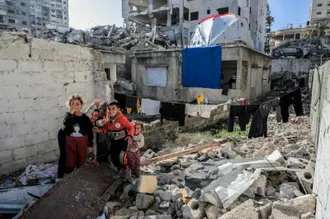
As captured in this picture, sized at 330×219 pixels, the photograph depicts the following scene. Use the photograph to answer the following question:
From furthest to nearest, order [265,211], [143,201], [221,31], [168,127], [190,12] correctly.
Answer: [190,12], [221,31], [168,127], [143,201], [265,211]

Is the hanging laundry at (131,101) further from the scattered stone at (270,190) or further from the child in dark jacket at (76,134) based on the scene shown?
the scattered stone at (270,190)

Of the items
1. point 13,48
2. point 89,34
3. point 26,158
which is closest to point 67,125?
point 26,158

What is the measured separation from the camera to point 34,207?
2604mm

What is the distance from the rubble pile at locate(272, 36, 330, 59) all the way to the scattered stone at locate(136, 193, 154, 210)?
78.7 ft

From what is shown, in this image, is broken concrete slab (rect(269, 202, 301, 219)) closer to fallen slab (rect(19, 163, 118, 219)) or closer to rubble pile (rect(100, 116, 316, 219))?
rubble pile (rect(100, 116, 316, 219))

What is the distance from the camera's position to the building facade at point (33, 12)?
4393 cm

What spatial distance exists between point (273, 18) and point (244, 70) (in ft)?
106

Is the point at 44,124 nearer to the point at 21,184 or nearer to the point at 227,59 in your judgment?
the point at 21,184

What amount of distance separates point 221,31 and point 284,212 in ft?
40.5

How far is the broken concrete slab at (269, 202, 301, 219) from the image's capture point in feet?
7.38

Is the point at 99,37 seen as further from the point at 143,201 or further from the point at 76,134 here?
the point at 143,201

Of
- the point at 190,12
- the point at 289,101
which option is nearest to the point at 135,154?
the point at 289,101

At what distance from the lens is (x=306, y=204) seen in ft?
7.86

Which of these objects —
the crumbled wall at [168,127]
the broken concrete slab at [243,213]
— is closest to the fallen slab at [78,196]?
the broken concrete slab at [243,213]
